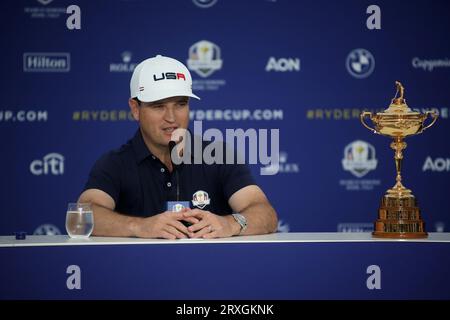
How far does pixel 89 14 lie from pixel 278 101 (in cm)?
143

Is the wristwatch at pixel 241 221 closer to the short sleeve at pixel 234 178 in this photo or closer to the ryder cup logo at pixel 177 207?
the ryder cup logo at pixel 177 207

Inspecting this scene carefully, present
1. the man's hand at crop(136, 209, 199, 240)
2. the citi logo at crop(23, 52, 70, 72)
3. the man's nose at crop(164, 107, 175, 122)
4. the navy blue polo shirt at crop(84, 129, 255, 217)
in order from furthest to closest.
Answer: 1. the citi logo at crop(23, 52, 70, 72)
2. the navy blue polo shirt at crop(84, 129, 255, 217)
3. the man's nose at crop(164, 107, 175, 122)
4. the man's hand at crop(136, 209, 199, 240)

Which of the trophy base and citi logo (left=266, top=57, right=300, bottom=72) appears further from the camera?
citi logo (left=266, top=57, right=300, bottom=72)

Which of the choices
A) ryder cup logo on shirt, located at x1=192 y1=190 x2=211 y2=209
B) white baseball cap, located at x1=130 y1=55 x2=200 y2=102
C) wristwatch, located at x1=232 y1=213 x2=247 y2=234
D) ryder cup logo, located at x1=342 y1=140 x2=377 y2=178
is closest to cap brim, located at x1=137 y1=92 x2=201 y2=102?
white baseball cap, located at x1=130 y1=55 x2=200 y2=102

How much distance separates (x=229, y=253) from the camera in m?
2.44

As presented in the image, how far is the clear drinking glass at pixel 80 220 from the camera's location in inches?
110

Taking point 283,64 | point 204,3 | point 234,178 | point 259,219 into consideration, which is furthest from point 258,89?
point 259,219

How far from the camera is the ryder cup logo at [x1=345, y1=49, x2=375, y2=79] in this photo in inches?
223

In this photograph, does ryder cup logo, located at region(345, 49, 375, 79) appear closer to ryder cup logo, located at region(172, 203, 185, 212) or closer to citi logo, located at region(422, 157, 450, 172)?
citi logo, located at region(422, 157, 450, 172)

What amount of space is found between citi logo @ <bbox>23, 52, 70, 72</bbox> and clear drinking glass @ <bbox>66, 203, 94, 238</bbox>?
299cm

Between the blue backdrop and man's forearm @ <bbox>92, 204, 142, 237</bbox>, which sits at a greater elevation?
the blue backdrop

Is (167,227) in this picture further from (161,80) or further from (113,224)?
(161,80)

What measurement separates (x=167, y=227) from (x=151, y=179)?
685 mm

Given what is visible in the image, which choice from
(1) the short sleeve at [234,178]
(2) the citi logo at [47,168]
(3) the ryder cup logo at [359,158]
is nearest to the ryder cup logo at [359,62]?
(3) the ryder cup logo at [359,158]
